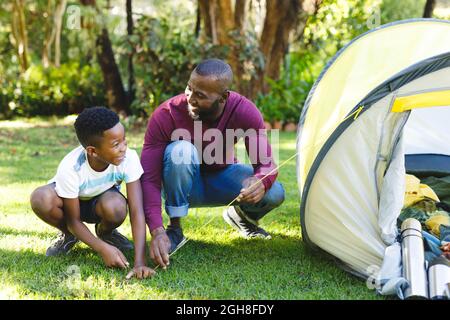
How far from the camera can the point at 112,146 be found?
8.31 feet

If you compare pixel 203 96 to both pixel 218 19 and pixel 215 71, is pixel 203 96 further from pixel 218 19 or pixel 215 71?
pixel 218 19

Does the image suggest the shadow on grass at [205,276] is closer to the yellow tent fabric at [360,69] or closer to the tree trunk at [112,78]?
the yellow tent fabric at [360,69]

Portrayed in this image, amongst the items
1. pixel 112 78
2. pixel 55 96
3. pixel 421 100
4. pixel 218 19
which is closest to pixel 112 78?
pixel 112 78

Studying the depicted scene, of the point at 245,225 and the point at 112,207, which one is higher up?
the point at 112,207

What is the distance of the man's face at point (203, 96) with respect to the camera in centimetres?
263

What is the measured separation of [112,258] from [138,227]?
16 cm

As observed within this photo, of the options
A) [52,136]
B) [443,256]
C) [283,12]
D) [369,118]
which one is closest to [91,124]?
[369,118]

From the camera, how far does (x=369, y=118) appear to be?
266 cm

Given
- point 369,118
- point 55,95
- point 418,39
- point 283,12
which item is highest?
point 418,39

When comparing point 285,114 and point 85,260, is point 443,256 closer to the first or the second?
point 85,260

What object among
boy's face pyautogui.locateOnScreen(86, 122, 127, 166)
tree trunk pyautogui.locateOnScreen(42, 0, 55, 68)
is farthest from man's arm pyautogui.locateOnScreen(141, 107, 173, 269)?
tree trunk pyautogui.locateOnScreen(42, 0, 55, 68)

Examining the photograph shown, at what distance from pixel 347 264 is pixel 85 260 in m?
1.11

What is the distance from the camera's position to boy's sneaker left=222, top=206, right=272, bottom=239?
3250 mm
